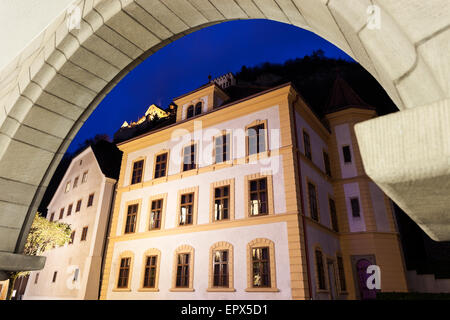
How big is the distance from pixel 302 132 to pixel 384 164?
14356mm

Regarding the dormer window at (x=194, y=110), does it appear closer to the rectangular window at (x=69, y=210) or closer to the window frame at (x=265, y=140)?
the window frame at (x=265, y=140)

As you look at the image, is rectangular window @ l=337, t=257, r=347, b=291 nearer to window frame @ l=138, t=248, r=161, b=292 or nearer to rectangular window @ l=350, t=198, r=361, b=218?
rectangular window @ l=350, t=198, r=361, b=218

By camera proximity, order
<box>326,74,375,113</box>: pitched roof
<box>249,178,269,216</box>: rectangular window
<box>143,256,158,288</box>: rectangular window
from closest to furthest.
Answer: <box>249,178,269,216</box>: rectangular window < <box>143,256,158,288</box>: rectangular window < <box>326,74,375,113</box>: pitched roof

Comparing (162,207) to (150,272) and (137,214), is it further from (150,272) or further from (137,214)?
(150,272)

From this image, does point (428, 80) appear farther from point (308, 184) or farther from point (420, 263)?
point (420, 263)

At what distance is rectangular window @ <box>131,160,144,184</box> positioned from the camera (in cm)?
1770

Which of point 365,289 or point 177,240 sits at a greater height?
point 177,240

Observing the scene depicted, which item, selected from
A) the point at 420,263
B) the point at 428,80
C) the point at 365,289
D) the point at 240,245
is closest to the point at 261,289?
the point at 240,245

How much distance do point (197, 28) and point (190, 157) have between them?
1350 cm

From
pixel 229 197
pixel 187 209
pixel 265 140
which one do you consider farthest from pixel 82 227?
pixel 265 140

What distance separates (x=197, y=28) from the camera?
7.48ft

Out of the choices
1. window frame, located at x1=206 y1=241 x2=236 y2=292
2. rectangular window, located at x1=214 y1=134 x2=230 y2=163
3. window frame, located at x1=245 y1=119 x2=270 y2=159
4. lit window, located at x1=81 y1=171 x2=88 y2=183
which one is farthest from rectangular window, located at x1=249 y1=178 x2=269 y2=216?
lit window, located at x1=81 y1=171 x2=88 y2=183

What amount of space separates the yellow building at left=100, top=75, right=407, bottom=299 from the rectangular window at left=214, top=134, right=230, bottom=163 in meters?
0.06

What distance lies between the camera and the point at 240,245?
1227cm
